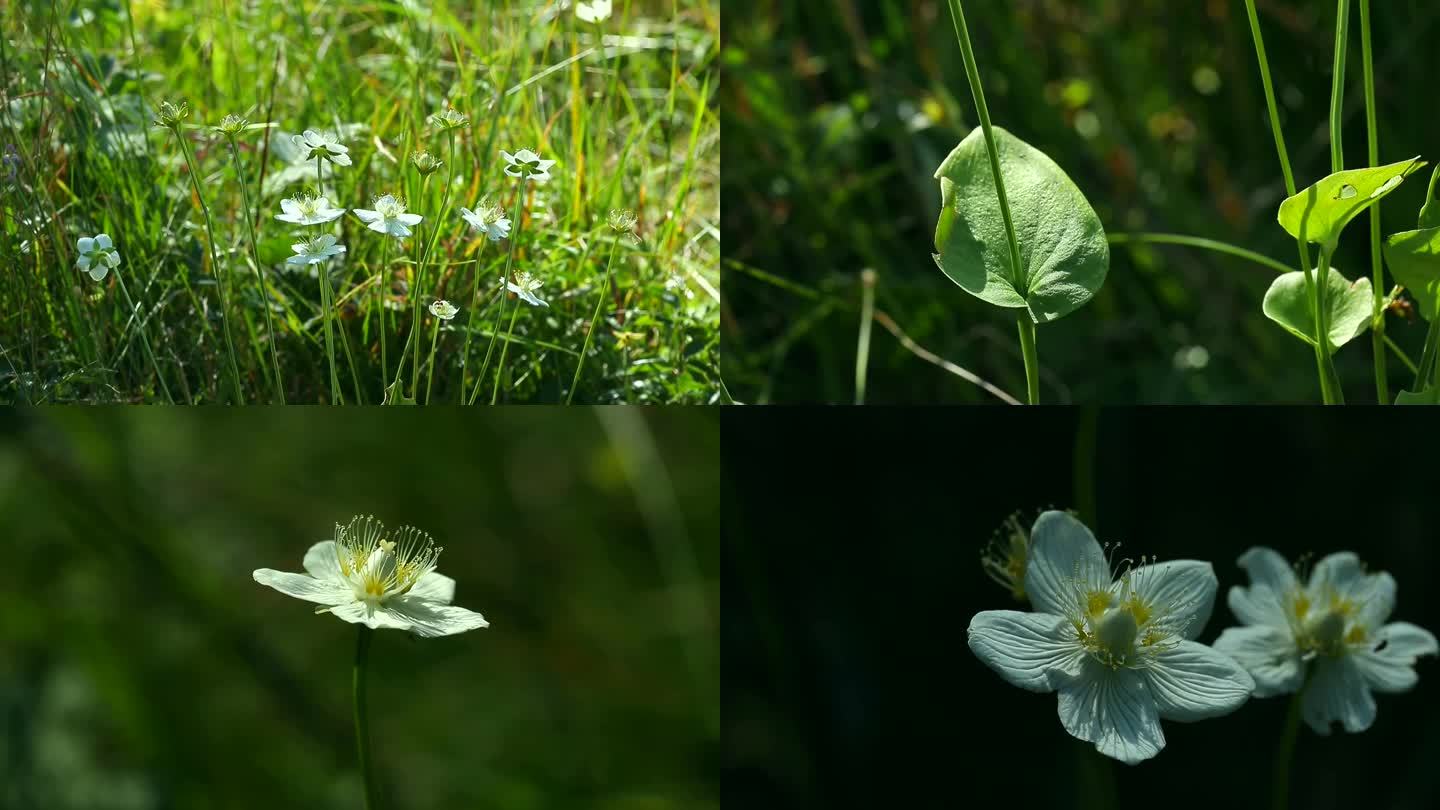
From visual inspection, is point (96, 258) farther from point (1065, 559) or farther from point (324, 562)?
point (1065, 559)

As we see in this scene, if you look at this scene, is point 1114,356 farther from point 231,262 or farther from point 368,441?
point 231,262

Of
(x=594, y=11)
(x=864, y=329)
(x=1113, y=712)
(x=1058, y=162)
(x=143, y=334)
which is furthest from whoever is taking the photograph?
(x=1058, y=162)

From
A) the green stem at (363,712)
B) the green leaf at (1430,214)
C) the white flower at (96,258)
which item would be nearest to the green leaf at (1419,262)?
the green leaf at (1430,214)

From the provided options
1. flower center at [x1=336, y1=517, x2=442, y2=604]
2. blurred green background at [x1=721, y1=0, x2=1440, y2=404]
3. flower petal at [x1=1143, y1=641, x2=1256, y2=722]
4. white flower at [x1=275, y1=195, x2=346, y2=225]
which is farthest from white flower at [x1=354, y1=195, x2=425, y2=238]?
flower petal at [x1=1143, y1=641, x2=1256, y2=722]

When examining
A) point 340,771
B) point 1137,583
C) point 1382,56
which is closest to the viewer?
point 1137,583

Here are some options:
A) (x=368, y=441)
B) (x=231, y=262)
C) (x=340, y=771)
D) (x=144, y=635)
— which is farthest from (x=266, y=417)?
(x=231, y=262)

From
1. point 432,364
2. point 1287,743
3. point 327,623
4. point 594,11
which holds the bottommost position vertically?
point 327,623

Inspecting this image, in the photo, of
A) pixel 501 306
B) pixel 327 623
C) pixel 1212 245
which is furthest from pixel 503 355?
pixel 327 623
